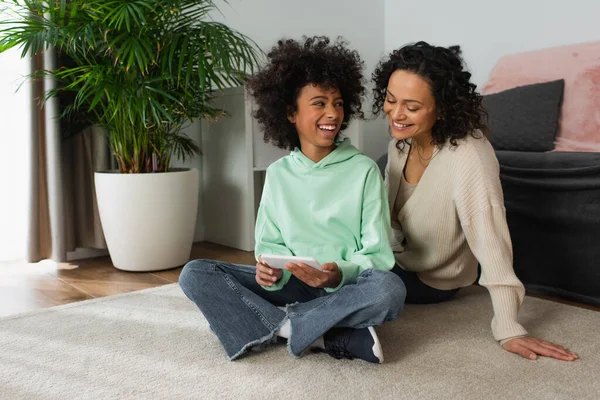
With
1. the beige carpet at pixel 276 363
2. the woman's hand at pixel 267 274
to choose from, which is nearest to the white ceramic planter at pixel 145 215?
the beige carpet at pixel 276 363

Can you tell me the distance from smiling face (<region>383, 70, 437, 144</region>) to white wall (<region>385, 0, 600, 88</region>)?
1.61m

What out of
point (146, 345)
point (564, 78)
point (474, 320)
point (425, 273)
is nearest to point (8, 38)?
point (146, 345)

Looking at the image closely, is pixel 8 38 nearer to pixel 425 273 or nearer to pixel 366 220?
pixel 366 220

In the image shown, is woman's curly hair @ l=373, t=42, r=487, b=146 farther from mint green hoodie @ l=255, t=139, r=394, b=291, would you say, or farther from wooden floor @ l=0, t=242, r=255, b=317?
wooden floor @ l=0, t=242, r=255, b=317

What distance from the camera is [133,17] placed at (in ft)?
6.30

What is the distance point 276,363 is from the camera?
1.31m

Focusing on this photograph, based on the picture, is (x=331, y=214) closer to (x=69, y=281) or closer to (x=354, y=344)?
(x=354, y=344)

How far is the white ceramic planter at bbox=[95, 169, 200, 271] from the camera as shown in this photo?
85.8 inches

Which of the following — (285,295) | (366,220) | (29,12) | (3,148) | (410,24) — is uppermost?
(410,24)

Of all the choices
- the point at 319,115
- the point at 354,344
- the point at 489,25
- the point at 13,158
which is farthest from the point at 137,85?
the point at 489,25

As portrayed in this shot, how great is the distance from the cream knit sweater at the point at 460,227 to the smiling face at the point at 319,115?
0.27m

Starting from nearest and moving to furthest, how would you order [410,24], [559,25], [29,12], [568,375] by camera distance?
[568,375]
[29,12]
[559,25]
[410,24]

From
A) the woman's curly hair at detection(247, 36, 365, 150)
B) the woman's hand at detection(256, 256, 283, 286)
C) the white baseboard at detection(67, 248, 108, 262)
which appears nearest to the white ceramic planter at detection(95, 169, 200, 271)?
the white baseboard at detection(67, 248, 108, 262)

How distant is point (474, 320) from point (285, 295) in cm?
52
